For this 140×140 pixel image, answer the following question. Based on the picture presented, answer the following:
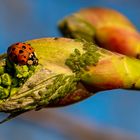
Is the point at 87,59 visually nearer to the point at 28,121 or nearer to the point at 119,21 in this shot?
the point at 119,21

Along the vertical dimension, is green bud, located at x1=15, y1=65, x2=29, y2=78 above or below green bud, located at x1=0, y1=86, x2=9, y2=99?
above

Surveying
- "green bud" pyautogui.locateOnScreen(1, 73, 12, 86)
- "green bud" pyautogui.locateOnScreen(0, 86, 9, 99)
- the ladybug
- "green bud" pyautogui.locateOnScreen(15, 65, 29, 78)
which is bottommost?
"green bud" pyautogui.locateOnScreen(0, 86, 9, 99)

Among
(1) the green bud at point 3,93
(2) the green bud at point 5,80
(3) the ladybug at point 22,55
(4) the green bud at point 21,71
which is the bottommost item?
(1) the green bud at point 3,93

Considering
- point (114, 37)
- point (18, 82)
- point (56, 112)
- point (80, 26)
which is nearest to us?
point (18, 82)

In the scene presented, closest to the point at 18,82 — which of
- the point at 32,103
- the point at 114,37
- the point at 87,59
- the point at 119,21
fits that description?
the point at 32,103

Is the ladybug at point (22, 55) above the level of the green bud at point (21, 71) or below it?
above

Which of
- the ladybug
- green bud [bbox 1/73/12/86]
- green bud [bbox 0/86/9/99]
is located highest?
the ladybug

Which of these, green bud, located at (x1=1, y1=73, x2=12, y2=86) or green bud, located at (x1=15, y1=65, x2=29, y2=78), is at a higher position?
green bud, located at (x1=15, y1=65, x2=29, y2=78)

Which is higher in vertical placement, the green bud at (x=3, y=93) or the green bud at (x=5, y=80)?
the green bud at (x=5, y=80)
